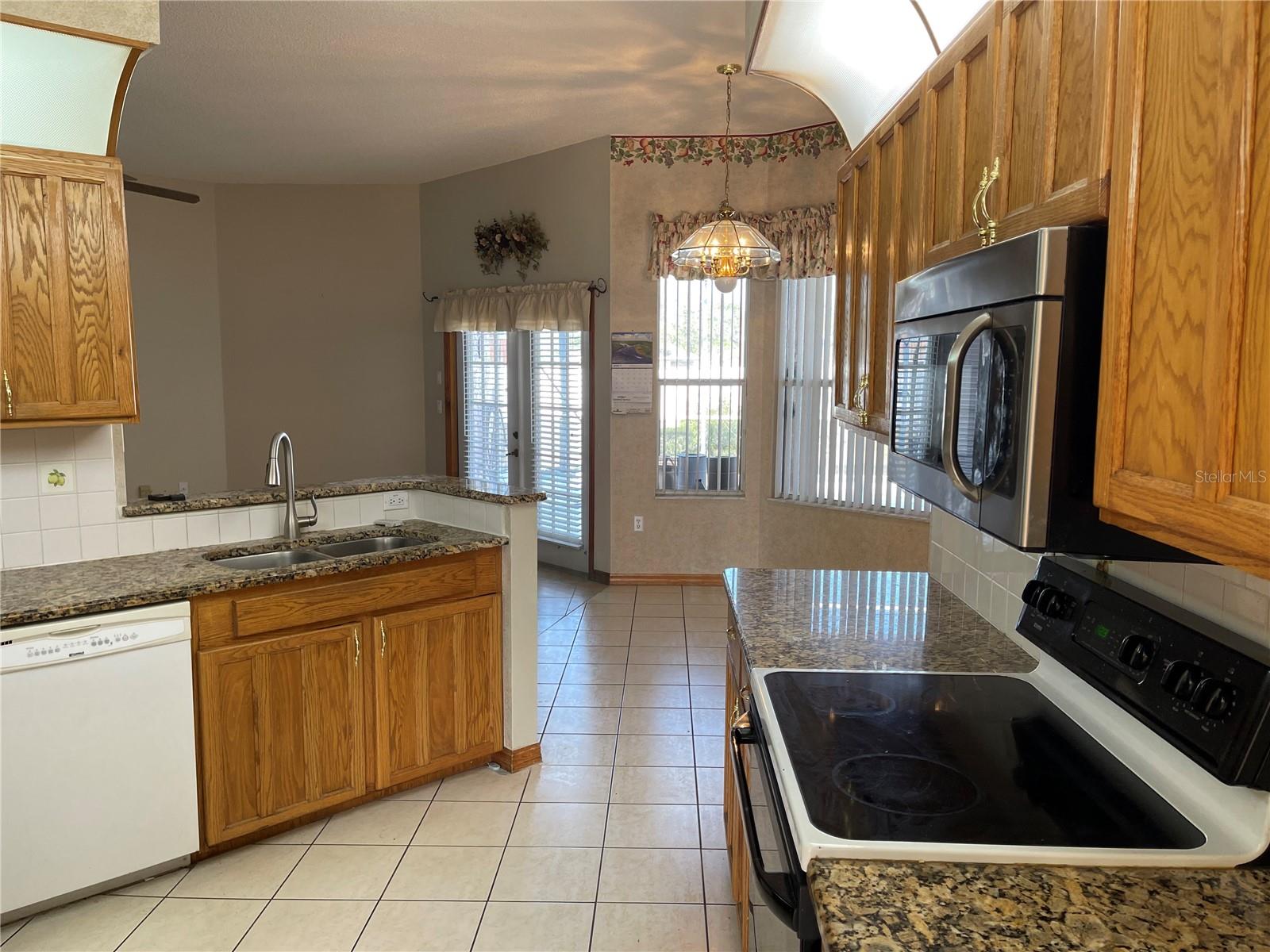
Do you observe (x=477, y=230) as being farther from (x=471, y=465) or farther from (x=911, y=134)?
(x=911, y=134)

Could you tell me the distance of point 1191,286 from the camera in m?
0.90

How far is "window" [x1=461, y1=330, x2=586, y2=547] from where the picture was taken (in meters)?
6.40

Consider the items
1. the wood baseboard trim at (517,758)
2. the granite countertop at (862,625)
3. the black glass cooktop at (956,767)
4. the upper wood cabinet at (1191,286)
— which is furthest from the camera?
the wood baseboard trim at (517,758)

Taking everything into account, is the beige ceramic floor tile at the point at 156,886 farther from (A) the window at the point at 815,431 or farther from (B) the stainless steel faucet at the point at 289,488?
(A) the window at the point at 815,431

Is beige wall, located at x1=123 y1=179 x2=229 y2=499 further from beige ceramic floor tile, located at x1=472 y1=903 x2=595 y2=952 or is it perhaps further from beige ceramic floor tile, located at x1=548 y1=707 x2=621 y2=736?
beige ceramic floor tile, located at x1=472 y1=903 x2=595 y2=952

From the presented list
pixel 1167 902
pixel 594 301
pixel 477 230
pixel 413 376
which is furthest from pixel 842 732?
pixel 413 376

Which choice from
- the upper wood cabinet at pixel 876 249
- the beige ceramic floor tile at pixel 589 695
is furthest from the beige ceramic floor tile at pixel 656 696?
the upper wood cabinet at pixel 876 249

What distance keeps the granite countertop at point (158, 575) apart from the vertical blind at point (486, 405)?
3.64 meters

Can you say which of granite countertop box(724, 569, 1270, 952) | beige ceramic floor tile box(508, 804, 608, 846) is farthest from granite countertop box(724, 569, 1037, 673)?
beige ceramic floor tile box(508, 804, 608, 846)

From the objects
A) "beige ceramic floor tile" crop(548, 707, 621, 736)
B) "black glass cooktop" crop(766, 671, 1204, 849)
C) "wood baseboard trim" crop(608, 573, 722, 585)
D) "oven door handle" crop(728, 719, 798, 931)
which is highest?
"black glass cooktop" crop(766, 671, 1204, 849)

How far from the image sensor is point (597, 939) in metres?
2.38

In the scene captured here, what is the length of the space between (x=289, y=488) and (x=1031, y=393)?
2.62m

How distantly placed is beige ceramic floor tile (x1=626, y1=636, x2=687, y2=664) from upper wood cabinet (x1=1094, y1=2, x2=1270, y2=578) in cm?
363

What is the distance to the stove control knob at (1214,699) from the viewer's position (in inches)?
46.2
